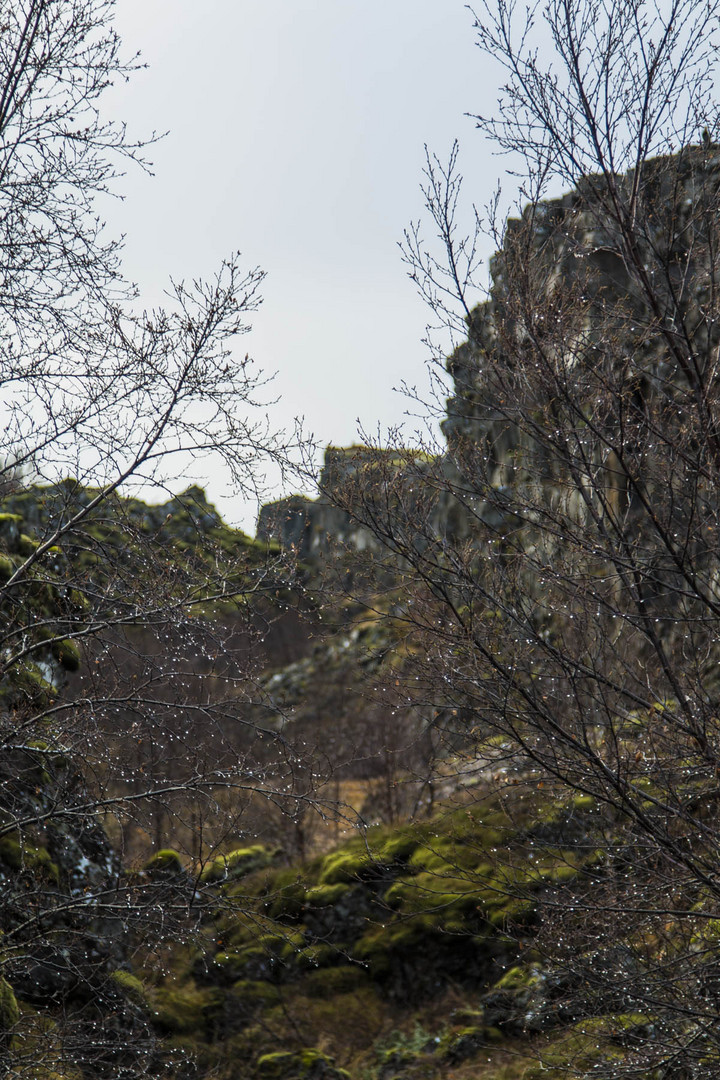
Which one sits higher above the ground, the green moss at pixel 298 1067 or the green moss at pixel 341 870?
A: the green moss at pixel 341 870

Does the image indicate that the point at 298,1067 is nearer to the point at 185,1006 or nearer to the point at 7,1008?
the point at 185,1006

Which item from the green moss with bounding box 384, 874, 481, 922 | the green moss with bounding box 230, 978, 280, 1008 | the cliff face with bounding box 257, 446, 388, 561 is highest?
the cliff face with bounding box 257, 446, 388, 561

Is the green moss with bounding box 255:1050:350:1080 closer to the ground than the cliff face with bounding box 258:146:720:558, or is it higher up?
closer to the ground

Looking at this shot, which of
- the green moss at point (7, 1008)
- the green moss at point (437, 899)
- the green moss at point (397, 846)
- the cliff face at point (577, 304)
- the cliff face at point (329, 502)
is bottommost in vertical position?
the green moss at point (437, 899)

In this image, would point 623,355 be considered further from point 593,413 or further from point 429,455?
point 429,455

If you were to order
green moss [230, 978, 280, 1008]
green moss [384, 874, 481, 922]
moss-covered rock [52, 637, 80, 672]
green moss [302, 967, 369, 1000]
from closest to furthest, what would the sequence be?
moss-covered rock [52, 637, 80, 672]
green moss [384, 874, 481, 922]
green moss [230, 978, 280, 1008]
green moss [302, 967, 369, 1000]

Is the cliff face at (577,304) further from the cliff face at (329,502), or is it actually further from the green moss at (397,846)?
the green moss at (397,846)

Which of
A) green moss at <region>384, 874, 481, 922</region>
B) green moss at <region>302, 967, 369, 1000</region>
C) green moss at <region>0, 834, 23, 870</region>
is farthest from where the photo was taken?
green moss at <region>302, 967, 369, 1000</region>

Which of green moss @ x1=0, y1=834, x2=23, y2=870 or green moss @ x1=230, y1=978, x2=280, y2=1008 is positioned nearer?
green moss @ x1=0, y1=834, x2=23, y2=870

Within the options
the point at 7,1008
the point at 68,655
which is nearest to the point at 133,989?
the point at 7,1008

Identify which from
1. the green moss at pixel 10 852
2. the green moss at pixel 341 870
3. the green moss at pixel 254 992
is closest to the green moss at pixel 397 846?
the green moss at pixel 341 870

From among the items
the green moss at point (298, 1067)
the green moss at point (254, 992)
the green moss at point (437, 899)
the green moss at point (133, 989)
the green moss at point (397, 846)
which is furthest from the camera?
the green moss at point (397, 846)

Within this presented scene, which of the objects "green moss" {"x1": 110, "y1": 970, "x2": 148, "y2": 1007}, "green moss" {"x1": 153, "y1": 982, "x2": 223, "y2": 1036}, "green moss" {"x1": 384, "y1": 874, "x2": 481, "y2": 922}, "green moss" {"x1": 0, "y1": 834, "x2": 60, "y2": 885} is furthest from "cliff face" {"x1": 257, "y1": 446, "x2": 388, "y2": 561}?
"green moss" {"x1": 153, "y1": 982, "x2": 223, "y2": 1036}

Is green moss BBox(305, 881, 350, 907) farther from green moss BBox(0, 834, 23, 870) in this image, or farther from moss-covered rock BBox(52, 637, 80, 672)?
moss-covered rock BBox(52, 637, 80, 672)
